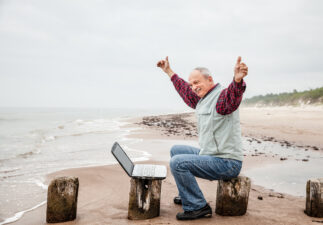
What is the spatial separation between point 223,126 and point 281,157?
20.2ft

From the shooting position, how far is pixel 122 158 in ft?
11.8

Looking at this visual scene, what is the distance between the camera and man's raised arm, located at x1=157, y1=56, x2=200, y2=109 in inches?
163

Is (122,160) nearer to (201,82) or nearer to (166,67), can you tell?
(201,82)

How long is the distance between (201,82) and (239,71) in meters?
0.74

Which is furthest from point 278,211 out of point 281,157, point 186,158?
point 281,157

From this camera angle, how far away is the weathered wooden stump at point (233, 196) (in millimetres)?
3623

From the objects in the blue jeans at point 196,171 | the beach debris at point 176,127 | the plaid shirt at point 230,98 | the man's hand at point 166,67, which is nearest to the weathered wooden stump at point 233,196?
the blue jeans at point 196,171

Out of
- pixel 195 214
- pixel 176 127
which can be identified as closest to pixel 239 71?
pixel 195 214

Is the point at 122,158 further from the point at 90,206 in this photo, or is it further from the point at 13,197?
the point at 13,197

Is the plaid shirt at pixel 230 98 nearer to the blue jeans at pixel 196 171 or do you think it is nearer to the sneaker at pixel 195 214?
the blue jeans at pixel 196 171

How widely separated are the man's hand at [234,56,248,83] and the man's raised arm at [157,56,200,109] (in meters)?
1.31

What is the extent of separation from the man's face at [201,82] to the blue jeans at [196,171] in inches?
33.0

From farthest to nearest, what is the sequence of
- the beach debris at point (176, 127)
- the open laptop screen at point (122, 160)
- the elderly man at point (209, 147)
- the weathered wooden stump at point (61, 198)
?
the beach debris at point (176, 127)
the weathered wooden stump at point (61, 198)
the open laptop screen at point (122, 160)
the elderly man at point (209, 147)

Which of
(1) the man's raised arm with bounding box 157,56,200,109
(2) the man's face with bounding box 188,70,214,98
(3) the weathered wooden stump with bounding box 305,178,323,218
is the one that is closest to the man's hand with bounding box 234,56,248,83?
(2) the man's face with bounding box 188,70,214,98
